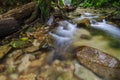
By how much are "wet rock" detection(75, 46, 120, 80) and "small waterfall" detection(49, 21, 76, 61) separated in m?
0.80

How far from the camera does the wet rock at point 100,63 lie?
3848mm

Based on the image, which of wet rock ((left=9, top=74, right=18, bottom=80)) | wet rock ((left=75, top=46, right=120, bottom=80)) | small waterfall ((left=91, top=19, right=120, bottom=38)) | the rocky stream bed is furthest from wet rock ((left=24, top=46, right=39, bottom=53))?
small waterfall ((left=91, top=19, right=120, bottom=38))

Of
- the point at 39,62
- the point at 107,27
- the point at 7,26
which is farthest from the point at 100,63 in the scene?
the point at 107,27

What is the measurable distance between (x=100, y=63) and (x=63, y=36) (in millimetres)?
2461

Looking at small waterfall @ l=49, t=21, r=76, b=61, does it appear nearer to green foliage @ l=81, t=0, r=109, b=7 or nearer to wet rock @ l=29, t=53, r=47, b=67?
wet rock @ l=29, t=53, r=47, b=67

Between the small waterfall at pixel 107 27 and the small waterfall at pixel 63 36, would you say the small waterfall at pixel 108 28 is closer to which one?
the small waterfall at pixel 107 27

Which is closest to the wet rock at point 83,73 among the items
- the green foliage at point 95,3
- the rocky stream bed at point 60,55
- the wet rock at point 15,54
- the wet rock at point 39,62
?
the rocky stream bed at point 60,55

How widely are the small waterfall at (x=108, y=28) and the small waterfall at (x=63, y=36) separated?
103 centimetres

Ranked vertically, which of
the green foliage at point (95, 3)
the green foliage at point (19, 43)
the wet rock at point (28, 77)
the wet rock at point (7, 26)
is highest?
the wet rock at point (7, 26)

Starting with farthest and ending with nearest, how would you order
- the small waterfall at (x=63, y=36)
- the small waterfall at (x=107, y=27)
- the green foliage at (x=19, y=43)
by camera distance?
the small waterfall at (x=107, y=27) → the green foliage at (x=19, y=43) → the small waterfall at (x=63, y=36)

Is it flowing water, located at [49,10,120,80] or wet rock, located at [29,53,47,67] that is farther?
flowing water, located at [49,10,120,80]

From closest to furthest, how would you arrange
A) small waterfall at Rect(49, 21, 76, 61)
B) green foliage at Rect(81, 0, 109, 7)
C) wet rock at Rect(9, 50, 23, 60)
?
wet rock at Rect(9, 50, 23, 60)
small waterfall at Rect(49, 21, 76, 61)
green foliage at Rect(81, 0, 109, 7)

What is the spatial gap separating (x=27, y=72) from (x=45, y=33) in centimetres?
218

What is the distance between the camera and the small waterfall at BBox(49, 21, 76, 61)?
206 inches
